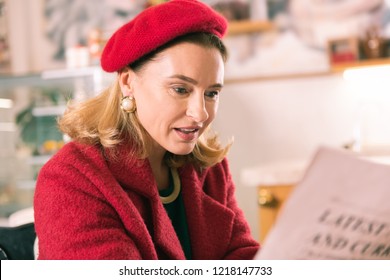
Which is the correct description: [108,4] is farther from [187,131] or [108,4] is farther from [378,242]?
[378,242]

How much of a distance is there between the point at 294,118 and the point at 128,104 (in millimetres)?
2151

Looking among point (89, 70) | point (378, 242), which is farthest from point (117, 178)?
point (89, 70)

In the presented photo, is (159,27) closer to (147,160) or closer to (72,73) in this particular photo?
(147,160)

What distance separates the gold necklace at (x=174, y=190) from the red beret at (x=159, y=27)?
301 mm

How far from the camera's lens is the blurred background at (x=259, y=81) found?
298 centimetres


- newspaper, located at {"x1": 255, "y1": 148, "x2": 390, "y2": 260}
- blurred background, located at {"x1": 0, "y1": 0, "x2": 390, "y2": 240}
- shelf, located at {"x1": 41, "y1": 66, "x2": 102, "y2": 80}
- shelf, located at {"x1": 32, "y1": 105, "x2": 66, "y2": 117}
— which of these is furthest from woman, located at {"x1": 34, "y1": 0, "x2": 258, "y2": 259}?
shelf, located at {"x1": 32, "y1": 105, "x2": 66, "y2": 117}

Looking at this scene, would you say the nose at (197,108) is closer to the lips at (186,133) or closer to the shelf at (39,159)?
the lips at (186,133)

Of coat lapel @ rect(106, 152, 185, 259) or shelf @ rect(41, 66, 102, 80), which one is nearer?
coat lapel @ rect(106, 152, 185, 259)

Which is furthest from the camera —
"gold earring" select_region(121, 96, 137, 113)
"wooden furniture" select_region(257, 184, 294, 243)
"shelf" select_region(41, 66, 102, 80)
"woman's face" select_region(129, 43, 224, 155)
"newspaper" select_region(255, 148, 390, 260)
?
"shelf" select_region(41, 66, 102, 80)

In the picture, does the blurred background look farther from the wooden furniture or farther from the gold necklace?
the gold necklace

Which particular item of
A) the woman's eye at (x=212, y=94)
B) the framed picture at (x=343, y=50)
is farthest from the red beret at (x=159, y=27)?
the framed picture at (x=343, y=50)

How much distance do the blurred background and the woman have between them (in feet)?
5.48

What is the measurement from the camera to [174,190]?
1193 mm

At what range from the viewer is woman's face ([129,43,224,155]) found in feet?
3.32
